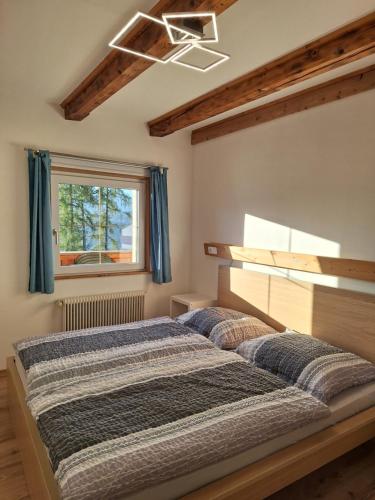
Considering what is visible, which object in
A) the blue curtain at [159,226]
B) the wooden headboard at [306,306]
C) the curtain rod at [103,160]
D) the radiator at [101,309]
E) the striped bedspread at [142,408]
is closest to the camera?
the striped bedspread at [142,408]

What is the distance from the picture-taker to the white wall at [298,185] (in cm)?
237

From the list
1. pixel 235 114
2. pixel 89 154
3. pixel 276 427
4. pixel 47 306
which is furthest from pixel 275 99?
pixel 47 306

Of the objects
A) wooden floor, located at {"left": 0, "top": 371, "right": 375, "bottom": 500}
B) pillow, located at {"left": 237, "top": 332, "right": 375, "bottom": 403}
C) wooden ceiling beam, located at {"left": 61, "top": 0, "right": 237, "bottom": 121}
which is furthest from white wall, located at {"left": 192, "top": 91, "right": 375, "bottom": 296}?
wooden ceiling beam, located at {"left": 61, "top": 0, "right": 237, "bottom": 121}

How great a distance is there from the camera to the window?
11.0 feet

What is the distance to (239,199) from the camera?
343cm

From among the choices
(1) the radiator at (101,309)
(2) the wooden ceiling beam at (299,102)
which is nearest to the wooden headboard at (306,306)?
(1) the radiator at (101,309)

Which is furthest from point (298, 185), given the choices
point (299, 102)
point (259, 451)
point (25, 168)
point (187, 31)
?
point (25, 168)

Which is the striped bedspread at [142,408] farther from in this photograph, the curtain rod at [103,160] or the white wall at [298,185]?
the curtain rod at [103,160]

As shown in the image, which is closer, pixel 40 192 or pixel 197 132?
pixel 40 192

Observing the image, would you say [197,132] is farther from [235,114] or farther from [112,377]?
[112,377]

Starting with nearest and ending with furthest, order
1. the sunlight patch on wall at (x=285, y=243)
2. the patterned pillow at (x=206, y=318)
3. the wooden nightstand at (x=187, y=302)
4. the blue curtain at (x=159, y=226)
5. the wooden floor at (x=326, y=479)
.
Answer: the wooden floor at (x=326, y=479), the sunlight patch on wall at (x=285, y=243), the patterned pillow at (x=206, y=318), the wooden nightstand at (x=187, y=302), the blue curtain at (x=159, y=226)

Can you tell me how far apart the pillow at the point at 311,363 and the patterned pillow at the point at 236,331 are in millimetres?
188

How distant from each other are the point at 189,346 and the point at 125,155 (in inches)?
83.8

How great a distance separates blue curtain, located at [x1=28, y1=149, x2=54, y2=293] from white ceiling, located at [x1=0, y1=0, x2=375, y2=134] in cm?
61
